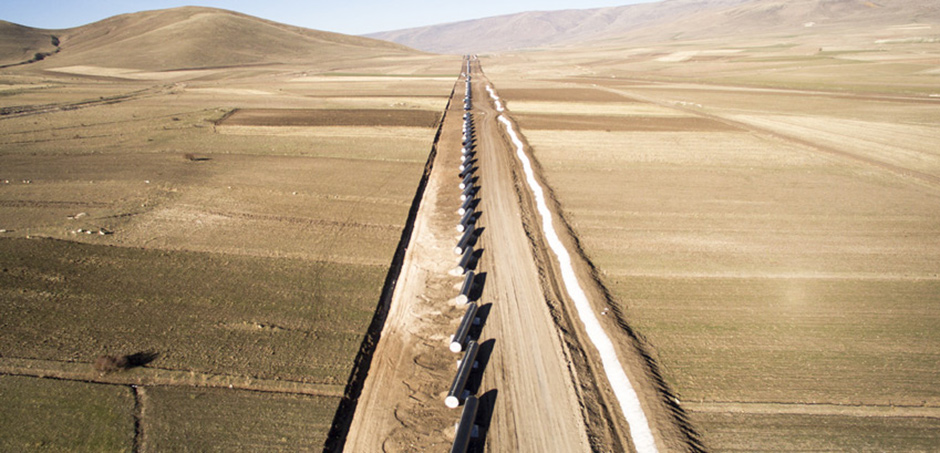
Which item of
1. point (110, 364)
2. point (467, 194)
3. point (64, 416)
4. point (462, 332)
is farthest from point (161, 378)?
point (467, 194)

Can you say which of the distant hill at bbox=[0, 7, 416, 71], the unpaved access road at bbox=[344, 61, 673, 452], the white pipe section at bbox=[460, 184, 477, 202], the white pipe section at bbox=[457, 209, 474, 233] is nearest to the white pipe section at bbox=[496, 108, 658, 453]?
the unpaved access road at bbox=[344, 61, 673, 452]

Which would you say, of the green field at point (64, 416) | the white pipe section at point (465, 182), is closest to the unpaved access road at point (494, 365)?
the green field at point (64, 416)

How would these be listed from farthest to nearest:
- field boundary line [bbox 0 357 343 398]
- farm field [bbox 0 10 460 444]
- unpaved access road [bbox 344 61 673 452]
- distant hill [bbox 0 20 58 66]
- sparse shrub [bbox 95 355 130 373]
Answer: distant hill [bbox 0 20 58 66], sparse shrub [bbox 95 355 130 373], field boundary line [bbox 0 357 343 398], farm field [bbox 0 10 460 444], unpaved access road [bbox 344 61 673 452]

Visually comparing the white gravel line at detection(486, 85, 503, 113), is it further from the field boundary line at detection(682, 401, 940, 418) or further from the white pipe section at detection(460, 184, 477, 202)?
the field boundary line at detection(682, 401, 940, 418)

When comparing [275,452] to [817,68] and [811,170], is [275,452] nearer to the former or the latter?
[811,170]

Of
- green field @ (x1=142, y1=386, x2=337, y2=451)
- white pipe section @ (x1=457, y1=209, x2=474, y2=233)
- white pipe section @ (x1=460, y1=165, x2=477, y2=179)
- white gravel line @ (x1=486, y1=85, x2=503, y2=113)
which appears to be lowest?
green field @ (x1=142, y1=386, x2=337, y2=451)
